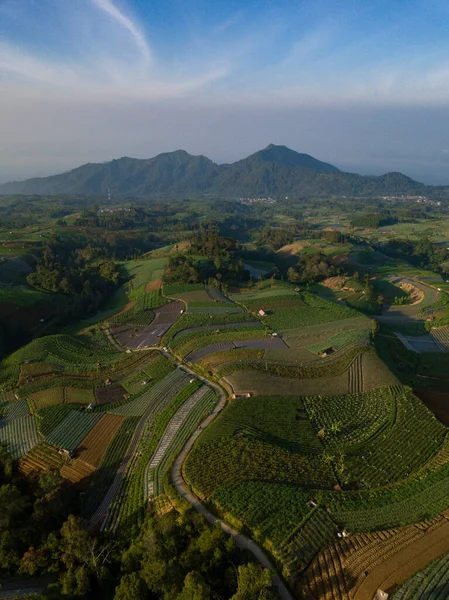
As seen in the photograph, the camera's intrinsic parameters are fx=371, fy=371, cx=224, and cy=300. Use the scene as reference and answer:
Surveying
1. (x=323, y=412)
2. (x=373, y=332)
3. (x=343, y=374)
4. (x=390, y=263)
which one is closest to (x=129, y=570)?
(x=323, y=412)

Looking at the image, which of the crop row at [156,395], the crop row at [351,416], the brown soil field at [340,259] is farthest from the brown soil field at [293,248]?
the crop row at [351,416]

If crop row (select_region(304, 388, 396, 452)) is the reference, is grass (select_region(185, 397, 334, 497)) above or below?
above

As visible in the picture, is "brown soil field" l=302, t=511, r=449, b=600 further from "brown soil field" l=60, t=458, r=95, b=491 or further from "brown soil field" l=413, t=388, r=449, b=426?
"brown soil field" l=60, t=458, r=95, b=491

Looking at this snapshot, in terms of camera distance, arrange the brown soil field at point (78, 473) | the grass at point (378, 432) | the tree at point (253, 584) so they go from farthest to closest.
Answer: the brown soil field at point (78, 473) → the grass at point (378, 432) → the tree at point (253, 584)

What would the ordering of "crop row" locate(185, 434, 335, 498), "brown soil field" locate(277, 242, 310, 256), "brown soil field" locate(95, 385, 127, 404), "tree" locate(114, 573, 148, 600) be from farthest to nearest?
"brown soil field" locate(277, 242, 310, 256)
"brown soil field" locate(95, 385, 127, 404)
"crop row" locate(185, 434, 335, 498)
"tree" locate(114, 573, 148, 600)

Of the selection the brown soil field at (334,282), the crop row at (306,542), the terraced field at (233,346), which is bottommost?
the brown soil field at (334,282)

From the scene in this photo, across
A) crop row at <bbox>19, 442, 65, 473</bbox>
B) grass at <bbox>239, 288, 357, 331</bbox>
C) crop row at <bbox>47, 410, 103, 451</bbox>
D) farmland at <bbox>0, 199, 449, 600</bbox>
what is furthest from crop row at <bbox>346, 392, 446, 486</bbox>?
crop row at <bbox>19, 442, 65, 473</bbox>

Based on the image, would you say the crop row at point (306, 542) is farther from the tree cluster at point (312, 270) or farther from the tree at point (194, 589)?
the tree cluster at point (312, 270)
